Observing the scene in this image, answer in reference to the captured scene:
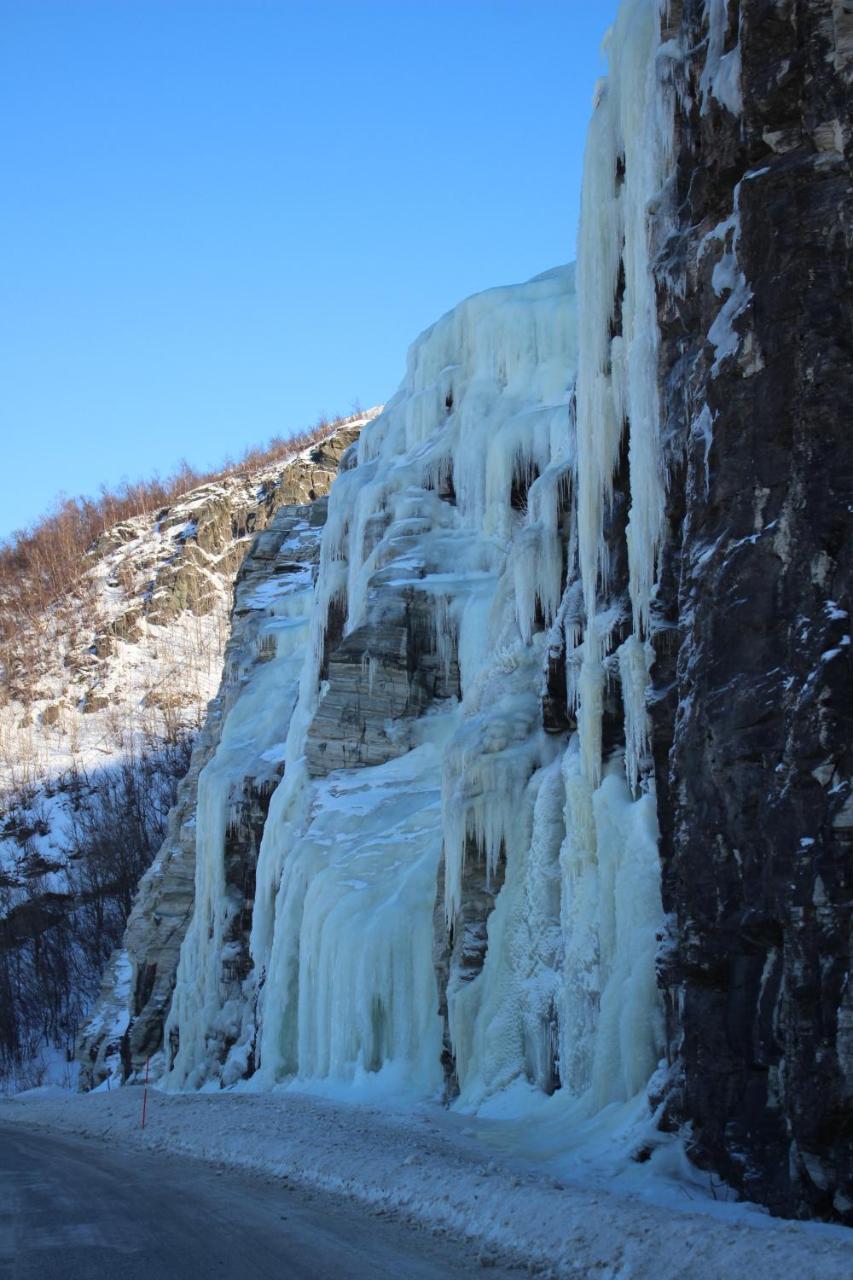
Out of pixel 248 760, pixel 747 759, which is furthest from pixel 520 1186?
pixel 248 760

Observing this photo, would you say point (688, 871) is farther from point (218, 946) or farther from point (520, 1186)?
point (218, 946)

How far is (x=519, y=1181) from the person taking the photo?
995 cm

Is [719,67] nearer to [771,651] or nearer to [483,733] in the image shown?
[771,651]

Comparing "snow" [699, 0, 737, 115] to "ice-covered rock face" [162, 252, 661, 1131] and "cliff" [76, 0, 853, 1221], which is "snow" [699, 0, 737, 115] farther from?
"ice-covered rock face" [162, 252, 661, 1131]

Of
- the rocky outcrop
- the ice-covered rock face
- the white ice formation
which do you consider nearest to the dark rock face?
the white ice formation

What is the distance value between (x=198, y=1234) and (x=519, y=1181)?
7.09 ft

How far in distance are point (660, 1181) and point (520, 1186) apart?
108 cm

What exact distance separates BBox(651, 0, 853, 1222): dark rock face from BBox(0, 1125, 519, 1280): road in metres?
2.17

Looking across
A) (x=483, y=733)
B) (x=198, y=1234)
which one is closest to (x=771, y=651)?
(x=198, y=1234)

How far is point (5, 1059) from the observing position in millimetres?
42469

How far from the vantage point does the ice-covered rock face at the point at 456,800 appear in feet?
46.5

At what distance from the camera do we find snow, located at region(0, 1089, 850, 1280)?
7.47m

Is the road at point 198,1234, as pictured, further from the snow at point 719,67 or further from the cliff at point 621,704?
the snow at point 719,67

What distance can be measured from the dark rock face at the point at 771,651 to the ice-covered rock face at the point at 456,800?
2.43 meters
